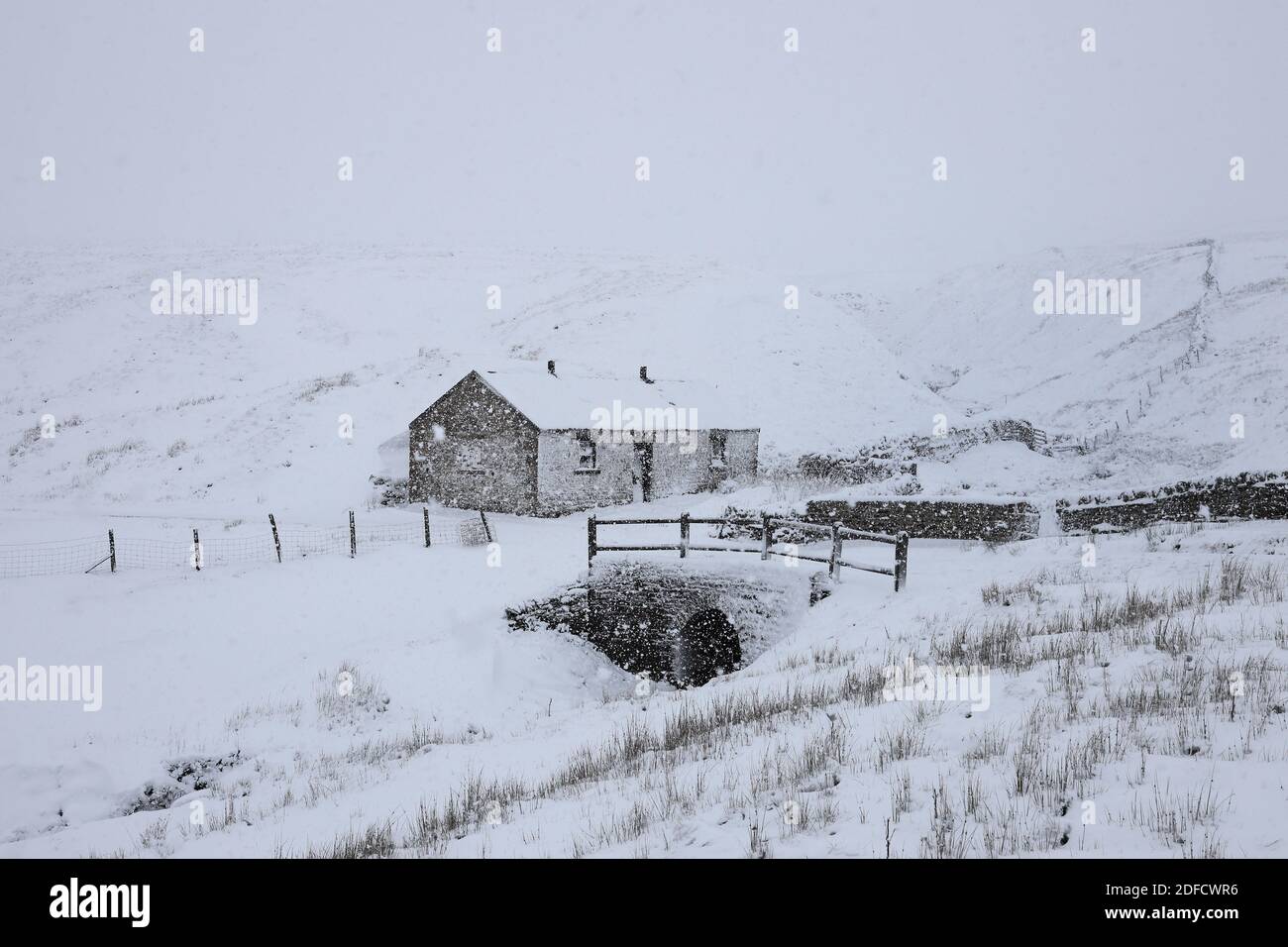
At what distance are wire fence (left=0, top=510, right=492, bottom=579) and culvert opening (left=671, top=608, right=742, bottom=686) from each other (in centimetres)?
745

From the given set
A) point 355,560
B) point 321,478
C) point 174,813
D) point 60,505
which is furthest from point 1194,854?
point 60,505

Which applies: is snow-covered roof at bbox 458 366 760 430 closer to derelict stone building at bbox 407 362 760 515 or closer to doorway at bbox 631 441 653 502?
derelict stone building at bbox 407 362 760 515

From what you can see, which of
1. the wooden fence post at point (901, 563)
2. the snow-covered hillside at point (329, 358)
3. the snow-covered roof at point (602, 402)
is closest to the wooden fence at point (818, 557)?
the wooden fence post at point (901, 563)

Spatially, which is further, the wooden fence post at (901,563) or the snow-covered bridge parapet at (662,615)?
the snow-covered bridge parapet at (662,615)

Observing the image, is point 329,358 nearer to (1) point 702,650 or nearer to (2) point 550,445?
(2) point 550,445

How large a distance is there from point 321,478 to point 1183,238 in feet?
284

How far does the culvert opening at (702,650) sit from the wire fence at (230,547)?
745 centimetres

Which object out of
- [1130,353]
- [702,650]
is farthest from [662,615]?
[1130,353]

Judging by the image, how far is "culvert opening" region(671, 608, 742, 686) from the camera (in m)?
17.0

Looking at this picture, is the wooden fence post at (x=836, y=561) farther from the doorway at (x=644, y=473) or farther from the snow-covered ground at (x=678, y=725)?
the doorway at (x=644, y=473)

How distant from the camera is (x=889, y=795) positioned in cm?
438

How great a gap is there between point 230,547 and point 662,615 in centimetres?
1466

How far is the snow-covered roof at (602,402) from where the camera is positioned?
88.4 ft
